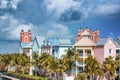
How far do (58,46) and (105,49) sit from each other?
13.9 meters

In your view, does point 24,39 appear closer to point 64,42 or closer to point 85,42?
point 64,42

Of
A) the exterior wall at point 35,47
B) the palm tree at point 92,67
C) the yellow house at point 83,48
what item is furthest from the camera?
the exterior wall at point 35,47

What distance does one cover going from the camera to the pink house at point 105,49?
64062 mm

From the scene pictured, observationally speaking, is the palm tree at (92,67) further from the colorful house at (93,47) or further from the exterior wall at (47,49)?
the exterior wall at (47,49)

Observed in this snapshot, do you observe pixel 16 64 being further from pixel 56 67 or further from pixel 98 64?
pixel 98 64

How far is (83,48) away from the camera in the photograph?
220 feet

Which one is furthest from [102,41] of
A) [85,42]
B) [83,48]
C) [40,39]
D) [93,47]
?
[40,39]

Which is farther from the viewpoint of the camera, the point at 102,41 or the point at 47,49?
the point at 47,49

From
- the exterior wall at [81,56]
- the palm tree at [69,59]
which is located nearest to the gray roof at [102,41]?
the exterior wall at [81,56]

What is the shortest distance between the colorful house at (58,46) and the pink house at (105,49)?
10689mm

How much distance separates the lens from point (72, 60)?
6412cm

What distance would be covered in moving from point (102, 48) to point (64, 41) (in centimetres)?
1370

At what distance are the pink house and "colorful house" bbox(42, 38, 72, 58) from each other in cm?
1069

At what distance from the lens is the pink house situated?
A: 64.1 m
